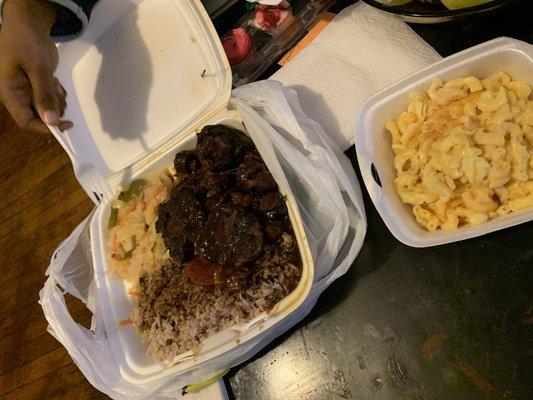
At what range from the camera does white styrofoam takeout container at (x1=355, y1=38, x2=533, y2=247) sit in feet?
3.82

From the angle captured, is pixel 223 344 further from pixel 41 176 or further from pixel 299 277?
pixel 41 176

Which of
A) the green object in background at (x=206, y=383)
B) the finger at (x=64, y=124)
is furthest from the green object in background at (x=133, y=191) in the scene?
the green object in background at (x=206, y=383)

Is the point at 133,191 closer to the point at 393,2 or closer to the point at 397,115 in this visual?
the point at 397,115

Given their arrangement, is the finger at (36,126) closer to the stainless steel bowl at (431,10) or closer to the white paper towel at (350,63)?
the white paper towel at (350,63)

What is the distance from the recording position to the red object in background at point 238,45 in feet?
5.66

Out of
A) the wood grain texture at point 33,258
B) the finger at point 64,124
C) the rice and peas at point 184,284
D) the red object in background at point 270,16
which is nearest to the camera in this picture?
the rice and peas at point 184,284

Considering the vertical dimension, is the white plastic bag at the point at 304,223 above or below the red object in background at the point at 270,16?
below

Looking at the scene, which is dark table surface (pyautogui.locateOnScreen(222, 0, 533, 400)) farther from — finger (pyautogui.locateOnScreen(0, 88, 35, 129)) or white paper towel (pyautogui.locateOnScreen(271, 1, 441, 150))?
finger (pyautogui.locateOnScreen(0, 88, 35, 129))

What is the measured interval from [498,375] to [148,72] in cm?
162

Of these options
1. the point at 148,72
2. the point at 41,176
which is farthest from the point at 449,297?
the point at 41,176

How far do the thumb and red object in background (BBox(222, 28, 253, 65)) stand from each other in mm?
727

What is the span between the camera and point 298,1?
5.56 feet

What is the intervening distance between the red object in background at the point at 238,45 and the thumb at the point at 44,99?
2.38ft

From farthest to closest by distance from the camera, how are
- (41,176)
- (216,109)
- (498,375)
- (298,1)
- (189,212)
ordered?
1. (41,176)
2. (298,1)
3. (216,109)
4. (189,212)
5. (498,375)
